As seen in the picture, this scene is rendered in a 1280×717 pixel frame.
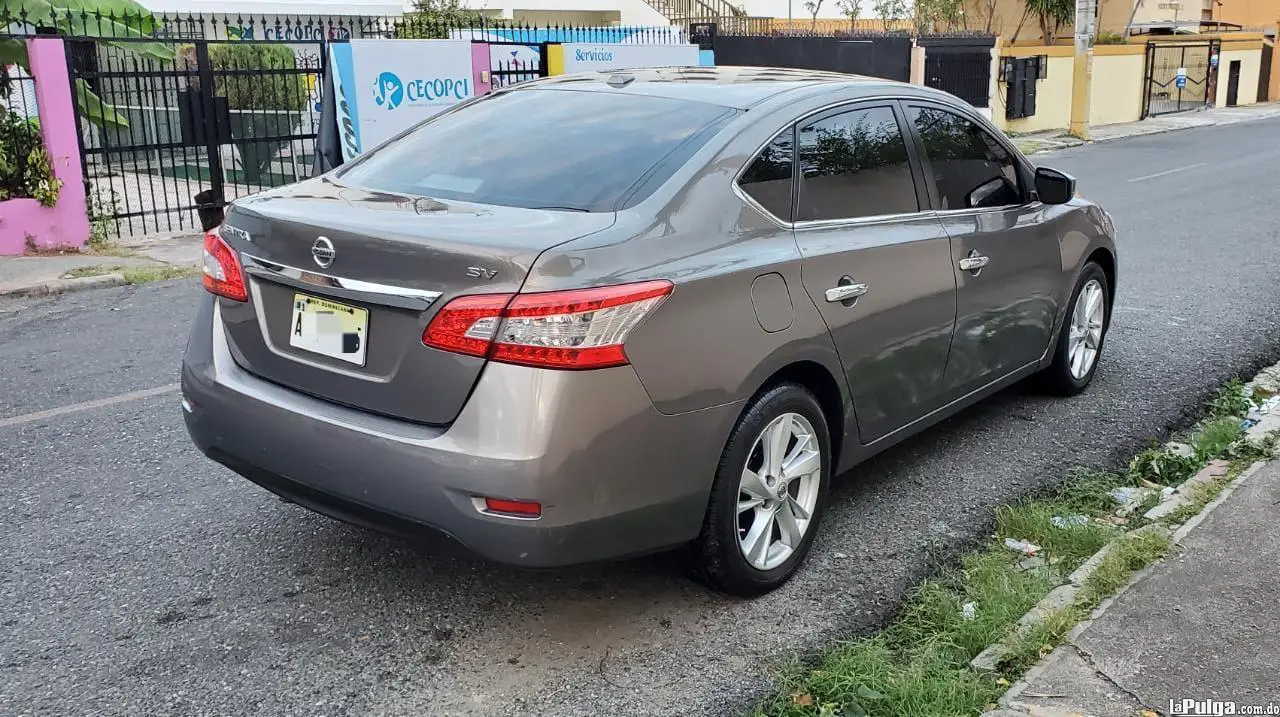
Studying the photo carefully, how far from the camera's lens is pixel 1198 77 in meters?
34.1

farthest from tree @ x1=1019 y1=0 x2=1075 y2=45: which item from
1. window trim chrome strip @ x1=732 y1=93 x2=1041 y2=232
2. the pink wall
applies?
window trim chrome strip @ x1=732 y1=93 x2=1041 y2=232

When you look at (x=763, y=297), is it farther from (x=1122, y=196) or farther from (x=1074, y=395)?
(x=1122, y=196)

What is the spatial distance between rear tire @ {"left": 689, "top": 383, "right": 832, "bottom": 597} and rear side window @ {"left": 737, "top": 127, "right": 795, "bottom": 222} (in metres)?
0.59

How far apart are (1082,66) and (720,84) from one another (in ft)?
73.0

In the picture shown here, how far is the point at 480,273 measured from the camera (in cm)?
301

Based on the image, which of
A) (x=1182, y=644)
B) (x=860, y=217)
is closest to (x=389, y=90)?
(x=860, y=217)

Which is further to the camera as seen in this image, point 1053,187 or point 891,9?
point 891,9

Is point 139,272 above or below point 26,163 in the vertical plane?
below

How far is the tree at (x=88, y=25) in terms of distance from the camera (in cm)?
1021

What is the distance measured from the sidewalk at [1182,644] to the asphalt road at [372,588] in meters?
0.66

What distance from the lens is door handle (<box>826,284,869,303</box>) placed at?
12.3 ft

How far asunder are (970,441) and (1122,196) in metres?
10.2

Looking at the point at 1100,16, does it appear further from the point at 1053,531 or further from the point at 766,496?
the point at 766,496

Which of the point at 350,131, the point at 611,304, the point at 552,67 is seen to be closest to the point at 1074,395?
the point at 611,304
